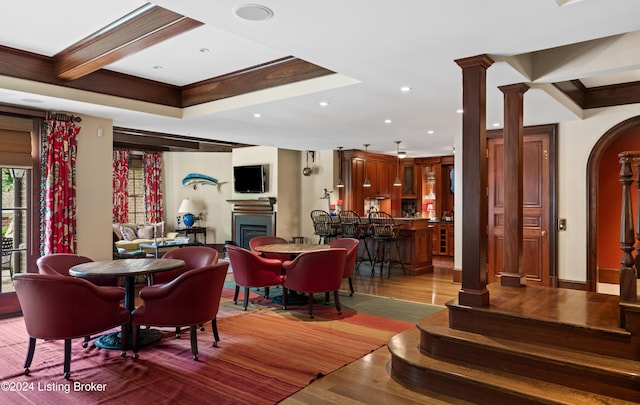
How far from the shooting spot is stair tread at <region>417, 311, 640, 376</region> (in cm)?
258

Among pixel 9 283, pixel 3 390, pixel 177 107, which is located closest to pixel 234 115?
pixel 177 107

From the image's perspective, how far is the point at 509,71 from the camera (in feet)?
11.9

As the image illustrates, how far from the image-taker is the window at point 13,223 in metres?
4.93

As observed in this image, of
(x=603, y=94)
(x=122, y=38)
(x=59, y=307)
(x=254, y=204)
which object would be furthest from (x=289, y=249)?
(x=603, y=94)

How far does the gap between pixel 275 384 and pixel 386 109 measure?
3.45 meters

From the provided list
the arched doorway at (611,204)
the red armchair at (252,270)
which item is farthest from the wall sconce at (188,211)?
the arched doorway at (611,204)

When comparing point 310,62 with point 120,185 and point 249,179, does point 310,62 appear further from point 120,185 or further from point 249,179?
point 120,185

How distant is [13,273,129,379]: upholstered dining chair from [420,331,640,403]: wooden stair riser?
8.64 feet

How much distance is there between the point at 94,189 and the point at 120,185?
194 inches

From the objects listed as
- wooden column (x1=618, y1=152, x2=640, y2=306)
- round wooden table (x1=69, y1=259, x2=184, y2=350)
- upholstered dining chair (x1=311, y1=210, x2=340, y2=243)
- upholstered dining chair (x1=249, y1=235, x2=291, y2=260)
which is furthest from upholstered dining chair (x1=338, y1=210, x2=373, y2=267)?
wooden column (x1=618, y1=152, x2=640, y2=306)

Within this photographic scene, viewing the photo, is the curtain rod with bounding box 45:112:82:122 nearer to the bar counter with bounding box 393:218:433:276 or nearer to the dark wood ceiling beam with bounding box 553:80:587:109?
the bar counter with bounding box 393:218:433:276

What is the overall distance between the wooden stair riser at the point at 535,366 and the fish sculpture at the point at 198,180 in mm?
8030

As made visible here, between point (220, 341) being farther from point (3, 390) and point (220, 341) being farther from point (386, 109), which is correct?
point (386, 109)

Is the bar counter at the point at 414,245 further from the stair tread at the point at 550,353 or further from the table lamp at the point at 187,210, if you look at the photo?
the table lamp at the point at 187,210
